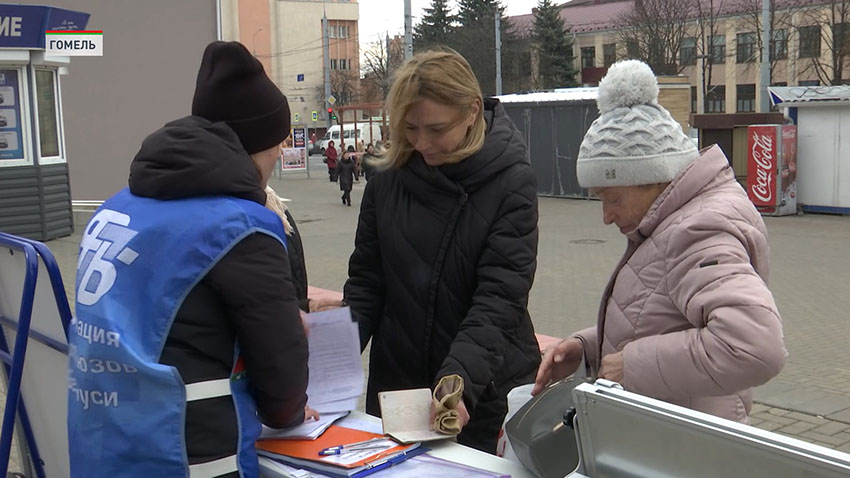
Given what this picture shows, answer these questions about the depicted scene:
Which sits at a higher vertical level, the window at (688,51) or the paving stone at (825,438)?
the window at (688,51)

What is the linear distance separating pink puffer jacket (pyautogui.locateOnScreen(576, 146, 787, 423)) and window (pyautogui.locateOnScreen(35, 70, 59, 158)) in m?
14.4

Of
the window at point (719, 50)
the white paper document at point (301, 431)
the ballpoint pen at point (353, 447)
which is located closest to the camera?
the ballpoint pen at point (353, 447)

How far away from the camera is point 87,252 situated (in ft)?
6.79

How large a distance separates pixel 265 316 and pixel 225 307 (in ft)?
0.29

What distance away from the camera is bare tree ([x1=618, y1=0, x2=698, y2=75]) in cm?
5175

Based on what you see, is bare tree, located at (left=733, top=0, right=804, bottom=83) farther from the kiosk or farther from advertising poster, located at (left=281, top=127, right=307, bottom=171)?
the kiosk

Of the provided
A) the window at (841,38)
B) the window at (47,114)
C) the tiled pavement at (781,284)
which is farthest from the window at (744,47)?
the window at (47,114)

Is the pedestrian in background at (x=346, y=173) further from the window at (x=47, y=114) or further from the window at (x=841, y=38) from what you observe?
the window at (x=841, y=38)

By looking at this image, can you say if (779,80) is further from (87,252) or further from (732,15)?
(87,252)

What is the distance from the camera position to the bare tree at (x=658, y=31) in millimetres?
51750

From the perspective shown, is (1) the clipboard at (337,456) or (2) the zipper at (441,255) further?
(2) the zipper at (441,255)

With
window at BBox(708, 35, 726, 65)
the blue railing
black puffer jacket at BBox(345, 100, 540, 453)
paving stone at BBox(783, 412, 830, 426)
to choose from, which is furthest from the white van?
black puffer jacket at BBox(345, 100, 540, 453)

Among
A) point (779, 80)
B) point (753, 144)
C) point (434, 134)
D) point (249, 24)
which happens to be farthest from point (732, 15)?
point (434, 134)

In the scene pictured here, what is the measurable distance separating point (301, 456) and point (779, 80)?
208 ft
